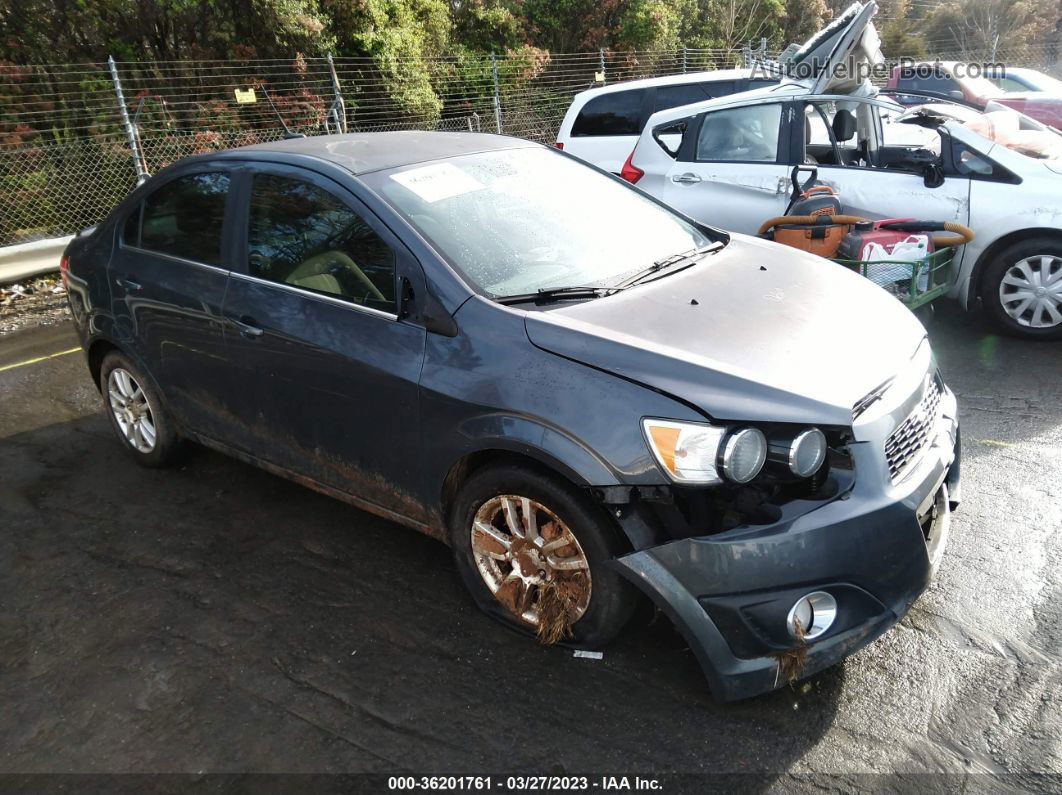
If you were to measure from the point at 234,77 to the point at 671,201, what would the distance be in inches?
299

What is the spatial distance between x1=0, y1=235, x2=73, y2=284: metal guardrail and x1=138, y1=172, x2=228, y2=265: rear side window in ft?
17.3

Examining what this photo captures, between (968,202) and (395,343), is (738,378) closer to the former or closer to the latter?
(395,343)

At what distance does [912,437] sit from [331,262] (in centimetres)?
230

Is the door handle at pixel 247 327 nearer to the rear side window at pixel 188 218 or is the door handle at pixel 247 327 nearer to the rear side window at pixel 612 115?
the rear side window at pixel 188 218

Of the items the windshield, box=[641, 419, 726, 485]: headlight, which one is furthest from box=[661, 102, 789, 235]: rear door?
box=[641, 419, 726, 485]: headlight

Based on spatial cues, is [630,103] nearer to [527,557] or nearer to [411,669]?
[527,557]

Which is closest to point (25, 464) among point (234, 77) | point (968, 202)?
point (968, 202)

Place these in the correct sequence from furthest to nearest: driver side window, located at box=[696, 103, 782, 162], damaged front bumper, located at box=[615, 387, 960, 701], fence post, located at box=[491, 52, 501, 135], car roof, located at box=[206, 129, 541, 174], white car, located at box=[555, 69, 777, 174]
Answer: fence post, located at box=[491, 52, 501, 135] → white car, located at box=[555, 69, 777, 174] → driver side window, located at box=[696, 103, 782, 162] → car roof, located at box=[206, 129, 541, 174] → damaged front bumper, located at box=[615, 387, 960, 701]

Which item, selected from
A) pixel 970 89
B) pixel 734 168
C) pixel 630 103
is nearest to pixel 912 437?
pixel 734 168

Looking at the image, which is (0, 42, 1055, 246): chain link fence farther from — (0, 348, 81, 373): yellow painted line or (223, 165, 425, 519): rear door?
(223, 165, 425, 519): rear door

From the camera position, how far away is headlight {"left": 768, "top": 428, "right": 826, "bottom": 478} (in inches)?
106

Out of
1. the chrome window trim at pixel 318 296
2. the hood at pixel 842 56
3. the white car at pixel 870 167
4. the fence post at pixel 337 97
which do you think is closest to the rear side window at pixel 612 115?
the white car at pixel 870 167

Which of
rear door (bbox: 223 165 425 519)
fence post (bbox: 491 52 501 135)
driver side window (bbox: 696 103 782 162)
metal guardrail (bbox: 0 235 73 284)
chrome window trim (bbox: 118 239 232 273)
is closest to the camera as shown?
rear door (bbox: 223 165 425 519)

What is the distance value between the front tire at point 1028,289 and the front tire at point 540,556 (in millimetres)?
4321
